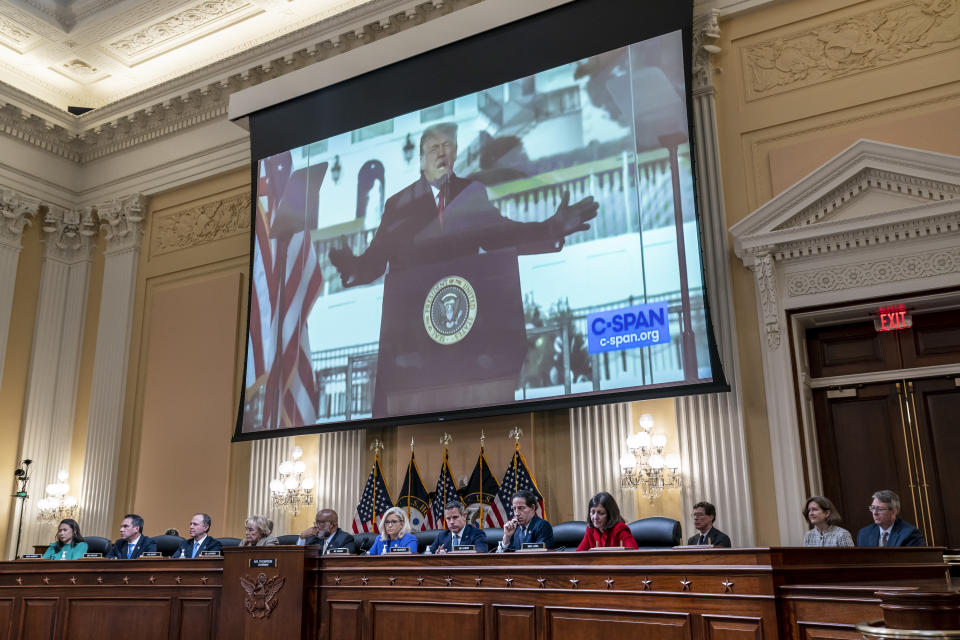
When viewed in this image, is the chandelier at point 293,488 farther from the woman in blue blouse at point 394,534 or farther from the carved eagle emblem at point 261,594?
the carved eagle emblem at point 261,594

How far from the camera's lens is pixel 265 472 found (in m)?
9.25

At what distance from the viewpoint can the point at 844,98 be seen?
7027mm

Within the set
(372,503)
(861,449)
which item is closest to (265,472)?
(372,503)

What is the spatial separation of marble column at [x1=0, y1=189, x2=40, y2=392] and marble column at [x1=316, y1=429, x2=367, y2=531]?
4.81 meters

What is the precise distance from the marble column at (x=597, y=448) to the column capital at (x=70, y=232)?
7619 mm

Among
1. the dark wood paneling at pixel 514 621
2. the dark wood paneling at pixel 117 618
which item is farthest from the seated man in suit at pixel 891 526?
the dark wood paneling at pixel 117 618

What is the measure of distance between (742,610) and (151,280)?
9225 mm

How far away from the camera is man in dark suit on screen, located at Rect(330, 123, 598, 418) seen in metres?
7.61

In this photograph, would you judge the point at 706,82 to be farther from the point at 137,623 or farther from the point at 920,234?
the point at 137,623

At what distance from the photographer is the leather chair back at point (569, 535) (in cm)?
603

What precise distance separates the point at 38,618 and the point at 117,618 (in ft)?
2.71

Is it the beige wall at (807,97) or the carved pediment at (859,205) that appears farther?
the beige wall at (807,97)

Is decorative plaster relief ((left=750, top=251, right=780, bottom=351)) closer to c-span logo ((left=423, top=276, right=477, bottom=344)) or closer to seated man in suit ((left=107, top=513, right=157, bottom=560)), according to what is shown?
c-span logo ((left=423, top=276, right=477, bottom=344))

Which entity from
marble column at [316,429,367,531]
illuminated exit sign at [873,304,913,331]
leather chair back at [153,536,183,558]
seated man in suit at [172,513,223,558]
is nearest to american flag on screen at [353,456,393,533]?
marble column at [316,429,367,531]
